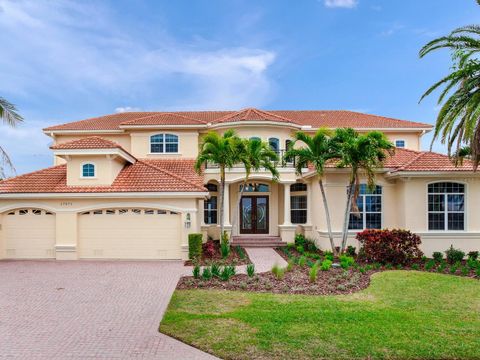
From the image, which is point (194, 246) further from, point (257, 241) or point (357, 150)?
point (357, 150)

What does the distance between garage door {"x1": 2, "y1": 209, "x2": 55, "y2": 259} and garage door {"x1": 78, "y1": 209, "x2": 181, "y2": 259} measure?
→ 1.38m

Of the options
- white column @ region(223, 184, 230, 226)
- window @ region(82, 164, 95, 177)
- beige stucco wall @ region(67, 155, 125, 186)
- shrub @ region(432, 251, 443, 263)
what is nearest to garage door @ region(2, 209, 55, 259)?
beige stucco wall @ region(67, 155, 125, 186)

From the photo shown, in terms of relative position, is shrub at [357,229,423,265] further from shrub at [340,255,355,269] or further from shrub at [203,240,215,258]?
shrub at [203,240,215,258]

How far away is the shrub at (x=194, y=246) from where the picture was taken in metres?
15.6

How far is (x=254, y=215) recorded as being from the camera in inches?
892

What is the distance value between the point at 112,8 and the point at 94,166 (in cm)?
671

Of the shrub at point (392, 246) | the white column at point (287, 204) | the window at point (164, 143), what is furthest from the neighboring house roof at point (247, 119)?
the shrub at point (392, 246)

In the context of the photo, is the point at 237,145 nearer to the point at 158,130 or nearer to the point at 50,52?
the point at 158,130

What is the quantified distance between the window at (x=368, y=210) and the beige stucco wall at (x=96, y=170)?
37.5 feet

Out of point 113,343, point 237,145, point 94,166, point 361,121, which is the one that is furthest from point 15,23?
point 361,121

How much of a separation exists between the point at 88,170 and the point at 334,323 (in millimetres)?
13074

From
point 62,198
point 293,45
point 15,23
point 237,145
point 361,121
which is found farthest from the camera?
point 361,121

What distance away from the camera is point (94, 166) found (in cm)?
1683

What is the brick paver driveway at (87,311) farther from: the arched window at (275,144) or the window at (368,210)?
the arched window at (275,144)
